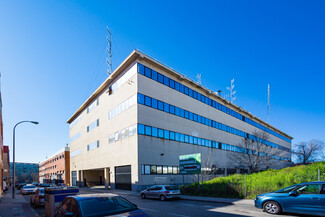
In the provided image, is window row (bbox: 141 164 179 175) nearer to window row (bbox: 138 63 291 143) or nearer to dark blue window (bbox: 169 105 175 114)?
dark blue window (bbox: 169 105 175 114)

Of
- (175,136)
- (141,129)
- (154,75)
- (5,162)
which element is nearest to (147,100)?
(141,129)

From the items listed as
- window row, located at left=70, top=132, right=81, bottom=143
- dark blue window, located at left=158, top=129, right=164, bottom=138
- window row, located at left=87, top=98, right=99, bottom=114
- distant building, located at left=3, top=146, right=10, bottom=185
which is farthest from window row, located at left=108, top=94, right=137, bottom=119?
distant building, located at left=3, top=146, right=10, bottom=185

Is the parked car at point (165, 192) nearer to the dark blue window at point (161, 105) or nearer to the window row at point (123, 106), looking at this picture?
the window row at point (123, 106)

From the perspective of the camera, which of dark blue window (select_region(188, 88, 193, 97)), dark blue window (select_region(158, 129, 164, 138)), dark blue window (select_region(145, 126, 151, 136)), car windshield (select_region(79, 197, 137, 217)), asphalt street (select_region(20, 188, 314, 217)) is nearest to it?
car windshield (select_region(79, 197, 137, 217))

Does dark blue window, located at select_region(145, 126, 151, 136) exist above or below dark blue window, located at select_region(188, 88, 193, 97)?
below

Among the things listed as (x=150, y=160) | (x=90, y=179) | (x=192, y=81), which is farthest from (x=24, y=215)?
(x=90, y=179)

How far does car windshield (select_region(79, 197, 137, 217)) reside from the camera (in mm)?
5200

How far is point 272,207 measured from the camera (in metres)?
10.3

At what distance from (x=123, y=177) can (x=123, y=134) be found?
599cm

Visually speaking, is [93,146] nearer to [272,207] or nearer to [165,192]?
[165,192]

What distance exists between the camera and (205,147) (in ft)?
132

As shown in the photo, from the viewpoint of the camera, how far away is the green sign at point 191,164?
21.0m

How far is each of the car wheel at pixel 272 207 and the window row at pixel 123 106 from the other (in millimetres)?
21363

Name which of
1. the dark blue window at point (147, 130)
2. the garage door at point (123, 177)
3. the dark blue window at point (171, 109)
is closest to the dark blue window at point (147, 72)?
the dark blue window at point (171, 109)
